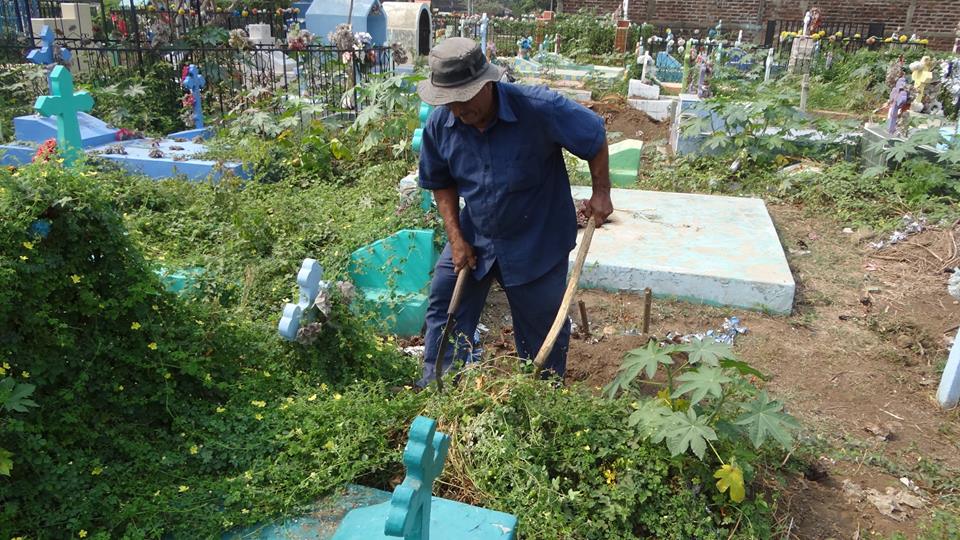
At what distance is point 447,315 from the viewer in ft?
10.5

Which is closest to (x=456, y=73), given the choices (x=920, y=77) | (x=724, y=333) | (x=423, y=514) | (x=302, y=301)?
(x=302, y=301)

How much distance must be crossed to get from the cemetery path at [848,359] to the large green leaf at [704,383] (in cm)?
59

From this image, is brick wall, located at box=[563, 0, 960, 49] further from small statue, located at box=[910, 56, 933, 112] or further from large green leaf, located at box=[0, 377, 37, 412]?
large green leaf, located at box=[0, 377, 37, 412]

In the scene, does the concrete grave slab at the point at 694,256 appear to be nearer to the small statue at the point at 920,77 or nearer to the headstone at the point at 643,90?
the small statue at the point at 920,77

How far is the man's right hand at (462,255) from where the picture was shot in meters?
3.09

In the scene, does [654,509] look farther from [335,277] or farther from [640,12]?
[640,12]

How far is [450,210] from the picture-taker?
10.3 feet

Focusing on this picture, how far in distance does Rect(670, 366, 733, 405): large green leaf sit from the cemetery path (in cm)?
59

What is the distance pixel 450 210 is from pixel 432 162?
0.22m

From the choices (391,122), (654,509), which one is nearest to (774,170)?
(391,122)

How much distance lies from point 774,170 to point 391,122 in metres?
4.00

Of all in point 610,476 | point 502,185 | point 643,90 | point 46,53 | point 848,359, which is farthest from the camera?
point 643,90

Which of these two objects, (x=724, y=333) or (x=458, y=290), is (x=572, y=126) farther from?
(x=724, y=333)

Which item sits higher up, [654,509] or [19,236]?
[19,236]
